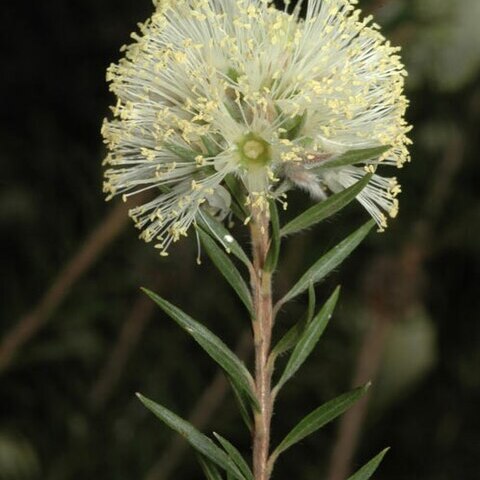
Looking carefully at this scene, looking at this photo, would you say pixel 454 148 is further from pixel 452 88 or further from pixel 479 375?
pixel 479 375

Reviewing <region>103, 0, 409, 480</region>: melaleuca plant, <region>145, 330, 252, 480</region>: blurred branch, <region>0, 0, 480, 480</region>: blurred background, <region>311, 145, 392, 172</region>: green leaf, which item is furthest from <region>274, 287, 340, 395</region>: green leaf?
<region>145, 330, 252, 480</region>: blurred branch

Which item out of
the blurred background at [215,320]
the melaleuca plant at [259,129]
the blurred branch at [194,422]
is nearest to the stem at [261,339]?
the melaleuca plant at [259,129]

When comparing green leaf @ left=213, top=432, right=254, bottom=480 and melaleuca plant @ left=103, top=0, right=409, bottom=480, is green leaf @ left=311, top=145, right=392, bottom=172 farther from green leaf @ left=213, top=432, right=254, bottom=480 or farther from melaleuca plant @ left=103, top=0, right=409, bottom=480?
green leaf @ left=213, top=432, right=254, bottom=480

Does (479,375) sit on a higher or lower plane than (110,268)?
lower

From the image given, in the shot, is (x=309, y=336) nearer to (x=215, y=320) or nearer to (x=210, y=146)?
(x=210, y=146)

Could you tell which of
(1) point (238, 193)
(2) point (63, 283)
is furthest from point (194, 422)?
(1) point (238, 193)

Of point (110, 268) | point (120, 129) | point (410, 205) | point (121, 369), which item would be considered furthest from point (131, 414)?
point (120, 129)

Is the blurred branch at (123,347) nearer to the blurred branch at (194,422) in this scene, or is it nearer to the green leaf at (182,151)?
the blurred branch at (194,422)
